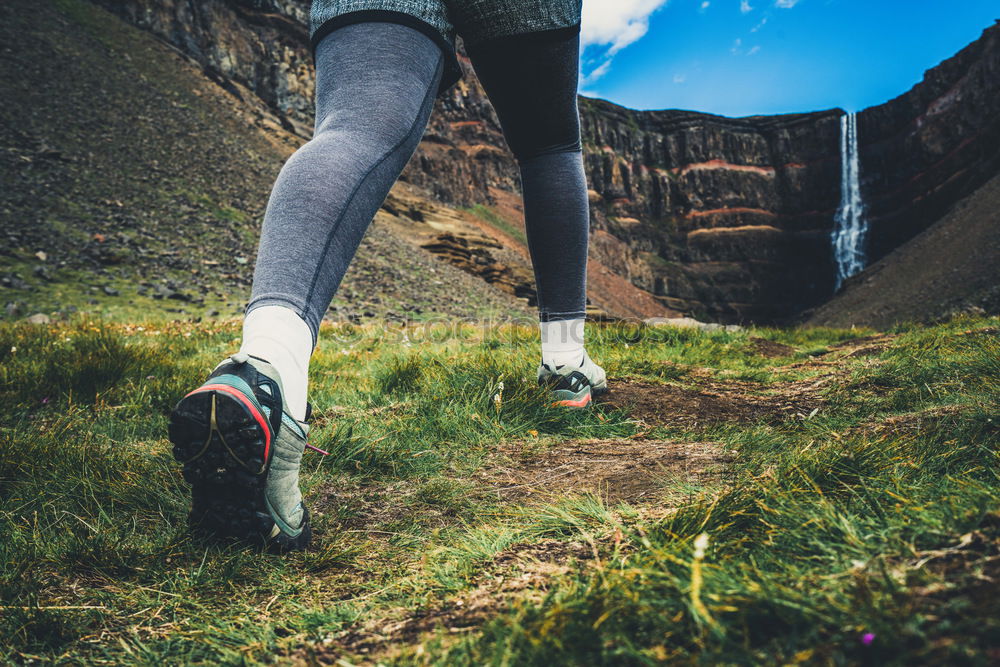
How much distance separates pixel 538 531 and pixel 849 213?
67.4 metres

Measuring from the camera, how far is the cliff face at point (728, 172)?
126 ft

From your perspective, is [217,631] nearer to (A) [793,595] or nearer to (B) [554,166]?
(A) [793,595]

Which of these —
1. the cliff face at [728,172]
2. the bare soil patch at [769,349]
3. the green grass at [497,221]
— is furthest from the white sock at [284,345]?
the green grass at [497,221]

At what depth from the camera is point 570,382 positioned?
1823 mm

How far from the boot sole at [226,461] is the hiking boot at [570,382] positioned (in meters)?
1.04

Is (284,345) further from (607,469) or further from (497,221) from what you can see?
(497,221)

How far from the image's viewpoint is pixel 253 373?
0.92 metres

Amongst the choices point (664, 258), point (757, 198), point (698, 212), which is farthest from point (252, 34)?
point (757, 198)

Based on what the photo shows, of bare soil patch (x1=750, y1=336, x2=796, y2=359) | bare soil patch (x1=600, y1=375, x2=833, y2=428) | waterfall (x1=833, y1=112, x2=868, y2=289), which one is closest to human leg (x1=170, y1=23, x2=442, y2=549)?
bare soil patch (x1=600, y1=375, x2=833, y2=428)

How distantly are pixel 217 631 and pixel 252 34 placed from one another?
124 feet

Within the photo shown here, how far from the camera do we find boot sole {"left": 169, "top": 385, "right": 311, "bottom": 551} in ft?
2.80

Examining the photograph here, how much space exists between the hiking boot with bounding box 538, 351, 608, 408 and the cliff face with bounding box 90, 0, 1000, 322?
3379 cm

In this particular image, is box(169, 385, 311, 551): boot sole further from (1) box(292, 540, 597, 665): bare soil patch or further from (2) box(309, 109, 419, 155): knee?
(2) box(309, 109, 419, 155): knee

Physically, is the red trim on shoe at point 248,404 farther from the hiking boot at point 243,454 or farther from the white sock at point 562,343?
the white sock at point 562,343
